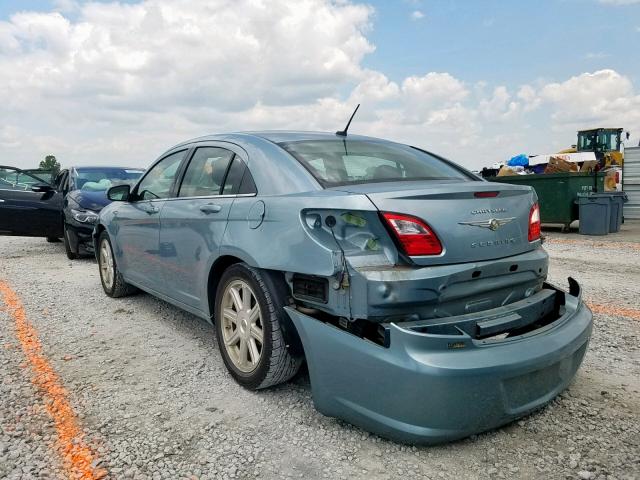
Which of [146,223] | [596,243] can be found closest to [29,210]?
[146,223]

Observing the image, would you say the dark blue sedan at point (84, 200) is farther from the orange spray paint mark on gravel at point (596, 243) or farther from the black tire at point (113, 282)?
the orange spray paint mark on gravel at point (596, 243)

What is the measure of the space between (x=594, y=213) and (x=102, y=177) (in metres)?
9.65

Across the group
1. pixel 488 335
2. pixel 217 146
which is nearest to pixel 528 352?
pixel 488 335

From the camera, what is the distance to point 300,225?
2.56 m

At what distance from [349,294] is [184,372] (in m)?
1.58

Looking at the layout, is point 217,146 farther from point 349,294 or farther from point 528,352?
point 528,352

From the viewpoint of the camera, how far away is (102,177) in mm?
8969

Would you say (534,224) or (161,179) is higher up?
(161,179)

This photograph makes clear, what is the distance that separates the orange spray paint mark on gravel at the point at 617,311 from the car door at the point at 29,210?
782 centimetres

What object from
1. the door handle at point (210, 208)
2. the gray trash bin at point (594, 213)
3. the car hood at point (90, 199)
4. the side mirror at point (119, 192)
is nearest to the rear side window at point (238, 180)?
the door handle at point (210, 208)

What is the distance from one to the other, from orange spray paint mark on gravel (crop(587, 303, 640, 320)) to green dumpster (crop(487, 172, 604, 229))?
293 inches

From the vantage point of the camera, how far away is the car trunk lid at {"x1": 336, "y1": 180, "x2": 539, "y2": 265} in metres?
2.37

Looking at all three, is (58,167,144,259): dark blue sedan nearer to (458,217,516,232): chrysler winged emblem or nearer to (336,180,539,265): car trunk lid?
(336,180,539,265): car trunk lid

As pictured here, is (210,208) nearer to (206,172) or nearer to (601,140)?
(206,172)
